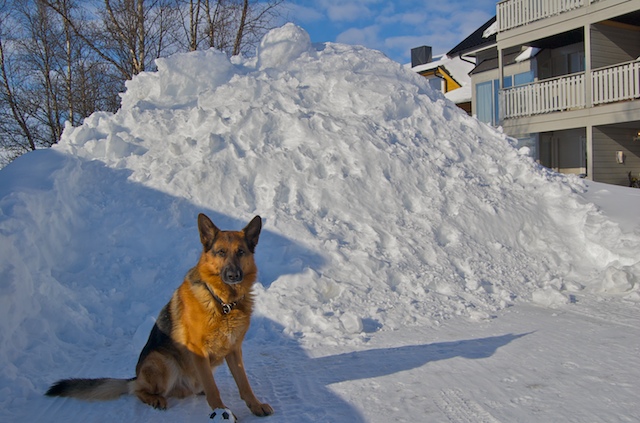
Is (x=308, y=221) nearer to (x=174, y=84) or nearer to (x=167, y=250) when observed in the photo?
(x=167, y=250)

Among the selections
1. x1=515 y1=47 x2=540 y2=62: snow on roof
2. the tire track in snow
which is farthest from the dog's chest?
x1=515 y1=47 x2=540 y2=62: snow on roof

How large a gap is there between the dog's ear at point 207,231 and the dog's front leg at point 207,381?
0.83 m

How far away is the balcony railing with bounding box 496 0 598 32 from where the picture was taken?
17.7 meters

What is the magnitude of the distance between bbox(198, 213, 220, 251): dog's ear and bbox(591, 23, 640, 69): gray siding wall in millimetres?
16954

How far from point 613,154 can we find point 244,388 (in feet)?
56.8

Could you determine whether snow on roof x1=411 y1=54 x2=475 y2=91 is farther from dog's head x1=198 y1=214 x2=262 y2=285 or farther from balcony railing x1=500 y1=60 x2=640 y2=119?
dog's head x1=198 y1=214 x2=262 y2=285

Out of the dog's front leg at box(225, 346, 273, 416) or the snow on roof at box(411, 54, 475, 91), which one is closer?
the dog's front leg at box(225, 346, 273, 416)

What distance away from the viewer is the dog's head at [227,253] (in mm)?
3990

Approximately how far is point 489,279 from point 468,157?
4011 millimetres

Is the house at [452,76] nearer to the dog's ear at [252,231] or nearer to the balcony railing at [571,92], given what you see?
the balcony railing at [571,92]

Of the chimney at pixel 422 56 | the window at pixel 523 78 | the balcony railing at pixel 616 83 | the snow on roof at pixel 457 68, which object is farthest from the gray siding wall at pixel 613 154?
the chimney at pixel 422 56

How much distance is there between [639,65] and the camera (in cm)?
1573

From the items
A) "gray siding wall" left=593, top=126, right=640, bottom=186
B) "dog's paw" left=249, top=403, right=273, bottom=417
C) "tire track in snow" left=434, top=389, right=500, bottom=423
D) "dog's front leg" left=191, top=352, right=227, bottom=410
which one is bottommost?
"tire track in snow" left=434, top=389, right=500, bottom=423

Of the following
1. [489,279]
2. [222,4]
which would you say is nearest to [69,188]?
[489,279]
